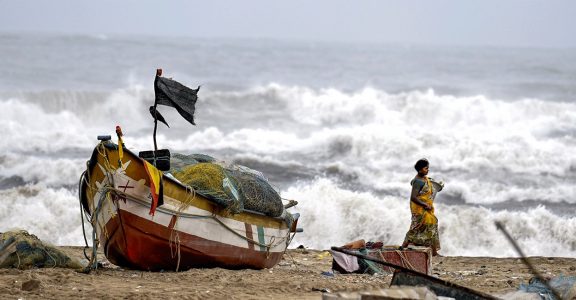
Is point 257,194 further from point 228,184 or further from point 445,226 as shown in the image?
point 445,226

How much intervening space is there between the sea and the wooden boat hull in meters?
4.94

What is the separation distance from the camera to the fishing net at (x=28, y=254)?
9.52 m

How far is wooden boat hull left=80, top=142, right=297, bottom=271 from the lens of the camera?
913cm

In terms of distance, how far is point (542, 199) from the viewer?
61.9 ft

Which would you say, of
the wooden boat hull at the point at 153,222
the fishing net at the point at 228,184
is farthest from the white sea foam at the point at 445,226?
the wooden boat hull at the point at 153,222

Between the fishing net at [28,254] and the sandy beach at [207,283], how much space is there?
0.85ft

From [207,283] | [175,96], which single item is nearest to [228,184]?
[175,96]

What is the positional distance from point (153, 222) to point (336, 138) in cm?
1682

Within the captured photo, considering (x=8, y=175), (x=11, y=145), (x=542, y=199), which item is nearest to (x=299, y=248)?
(x=542, y=199)

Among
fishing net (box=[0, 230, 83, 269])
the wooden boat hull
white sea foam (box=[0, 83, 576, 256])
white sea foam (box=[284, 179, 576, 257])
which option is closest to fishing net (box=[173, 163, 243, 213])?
the wooden boat hull

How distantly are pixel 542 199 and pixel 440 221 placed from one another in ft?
12.6

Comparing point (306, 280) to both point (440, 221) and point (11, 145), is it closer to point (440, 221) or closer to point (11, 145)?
point (440, 221)

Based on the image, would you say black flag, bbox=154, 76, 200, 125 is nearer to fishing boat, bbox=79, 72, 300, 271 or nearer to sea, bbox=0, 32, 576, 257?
fishing boat, bbox=79, 72, 300, 271

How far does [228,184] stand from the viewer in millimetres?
9805
